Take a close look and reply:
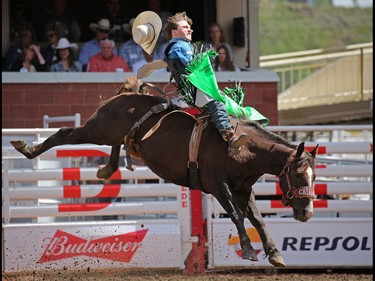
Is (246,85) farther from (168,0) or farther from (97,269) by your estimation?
(97,269)

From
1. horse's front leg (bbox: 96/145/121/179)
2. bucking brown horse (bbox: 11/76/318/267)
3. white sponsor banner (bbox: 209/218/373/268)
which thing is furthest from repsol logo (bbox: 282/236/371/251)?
horse's front leg (bbox: 96/145/121/179)

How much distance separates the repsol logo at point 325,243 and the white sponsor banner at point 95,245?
3.88 ft

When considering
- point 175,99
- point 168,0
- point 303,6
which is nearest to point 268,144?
point 175,99

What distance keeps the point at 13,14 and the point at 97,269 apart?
453cm

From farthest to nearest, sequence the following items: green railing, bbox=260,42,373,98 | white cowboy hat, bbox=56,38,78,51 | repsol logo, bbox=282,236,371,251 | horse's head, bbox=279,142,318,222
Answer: green railing, bbox=260,42,373,98, white cowboy hat, bbox=56,38,78,51, repsol logo, bbox=282,236,371,251, horse's head, bbox=279,142,318,222

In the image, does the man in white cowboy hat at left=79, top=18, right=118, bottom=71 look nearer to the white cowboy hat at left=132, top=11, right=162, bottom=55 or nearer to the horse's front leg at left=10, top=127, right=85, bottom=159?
the horse's front leg at left=10, top=127, right=85, bottom=159

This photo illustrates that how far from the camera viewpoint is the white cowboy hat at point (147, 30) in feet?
29.9

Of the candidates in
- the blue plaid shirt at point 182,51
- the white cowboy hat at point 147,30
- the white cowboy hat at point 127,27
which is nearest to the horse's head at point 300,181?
the blue plaid shirt at point 182,51

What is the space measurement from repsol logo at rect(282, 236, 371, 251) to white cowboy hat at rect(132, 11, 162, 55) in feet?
9.99

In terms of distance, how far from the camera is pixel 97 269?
1086cm

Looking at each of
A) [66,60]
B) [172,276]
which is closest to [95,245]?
[172,276]

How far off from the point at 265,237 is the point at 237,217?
299 millimetres

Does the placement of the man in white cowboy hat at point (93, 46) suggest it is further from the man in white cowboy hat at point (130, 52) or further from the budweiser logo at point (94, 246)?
the budweiser logo at point (94, 246)

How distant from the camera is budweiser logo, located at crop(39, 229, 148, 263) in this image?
1087 centimetres
